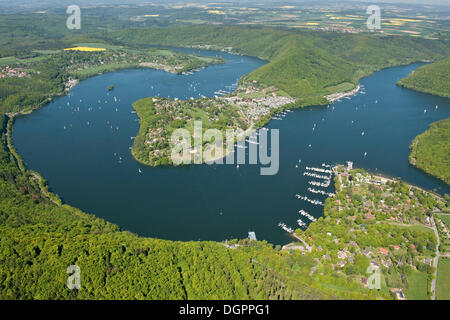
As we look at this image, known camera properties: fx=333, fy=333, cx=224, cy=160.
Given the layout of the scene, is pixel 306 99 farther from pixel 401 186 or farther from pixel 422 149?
pixel 401 186

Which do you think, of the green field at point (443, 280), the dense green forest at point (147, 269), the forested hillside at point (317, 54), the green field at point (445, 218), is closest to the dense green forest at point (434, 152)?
the green field at point (445, 218)

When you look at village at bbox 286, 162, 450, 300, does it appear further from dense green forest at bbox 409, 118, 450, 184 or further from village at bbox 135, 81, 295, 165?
village at bbox 135, 81, 295, 165

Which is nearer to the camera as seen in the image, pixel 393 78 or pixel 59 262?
pixel 59 262

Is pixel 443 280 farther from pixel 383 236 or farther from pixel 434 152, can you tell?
pixel 434 152

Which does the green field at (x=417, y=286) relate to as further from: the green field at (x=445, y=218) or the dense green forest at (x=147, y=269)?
the green field at (x=445, y=218)

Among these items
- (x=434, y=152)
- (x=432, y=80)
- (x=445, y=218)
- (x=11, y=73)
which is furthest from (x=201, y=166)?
(x=11, y=73)
